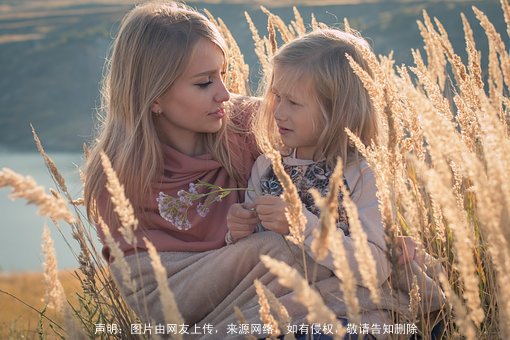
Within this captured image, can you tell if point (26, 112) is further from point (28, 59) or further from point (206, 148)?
point (206, 148)

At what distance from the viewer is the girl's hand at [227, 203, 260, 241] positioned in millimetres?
2221

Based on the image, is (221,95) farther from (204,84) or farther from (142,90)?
(142,90)

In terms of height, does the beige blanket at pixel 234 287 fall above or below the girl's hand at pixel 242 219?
below

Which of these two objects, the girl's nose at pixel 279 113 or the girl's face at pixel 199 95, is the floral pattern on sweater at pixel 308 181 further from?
the girl's face at pixel 199 95

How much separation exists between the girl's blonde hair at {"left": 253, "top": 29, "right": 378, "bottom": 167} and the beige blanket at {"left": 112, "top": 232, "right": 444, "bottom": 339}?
1.37 ft

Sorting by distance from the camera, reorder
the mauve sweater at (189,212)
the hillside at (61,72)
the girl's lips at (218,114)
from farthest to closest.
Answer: the hillside at (61,72), the girl's lips at (218,114), the mauve sweater at (189,212)

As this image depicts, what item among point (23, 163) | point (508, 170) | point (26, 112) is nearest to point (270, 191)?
point (508, 170)

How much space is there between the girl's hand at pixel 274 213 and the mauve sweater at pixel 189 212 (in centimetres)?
47

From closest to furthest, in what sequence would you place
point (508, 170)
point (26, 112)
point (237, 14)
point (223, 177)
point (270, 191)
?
point (508, 170)
point (270, 191)
point (223, 177)
point (26, 112)
point (237, 14)

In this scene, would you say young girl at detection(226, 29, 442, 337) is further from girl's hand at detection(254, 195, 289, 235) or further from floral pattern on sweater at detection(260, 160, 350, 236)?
girl's hand at detection(254, 195, 289, 235)

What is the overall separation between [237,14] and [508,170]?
41.2 metres

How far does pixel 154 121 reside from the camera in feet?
9.12

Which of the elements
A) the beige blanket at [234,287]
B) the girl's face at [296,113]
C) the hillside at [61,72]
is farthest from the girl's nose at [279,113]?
the hillside at [61,72]

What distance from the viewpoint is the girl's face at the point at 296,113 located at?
243 centimetres
